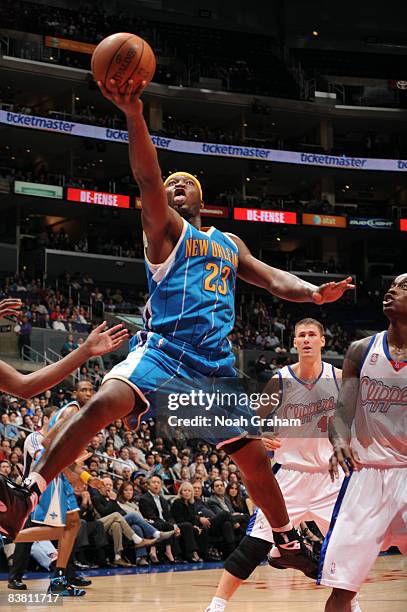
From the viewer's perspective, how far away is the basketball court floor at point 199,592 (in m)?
7.33

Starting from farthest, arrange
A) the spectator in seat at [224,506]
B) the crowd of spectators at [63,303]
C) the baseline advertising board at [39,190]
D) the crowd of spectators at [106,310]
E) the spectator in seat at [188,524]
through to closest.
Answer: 1. the baseline advertising board at [39,190]
2. the crowd of spectators at [106,310]
3. the crowd of spectators at [63,303]
4. the spectator in seat at [224,506]
5. the spectator in seat at [188,524]

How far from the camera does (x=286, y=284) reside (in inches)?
213

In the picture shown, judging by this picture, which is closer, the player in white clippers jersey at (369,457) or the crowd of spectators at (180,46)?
the player in white clippers jersey at (369,457)

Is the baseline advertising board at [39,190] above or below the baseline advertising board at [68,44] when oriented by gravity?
below

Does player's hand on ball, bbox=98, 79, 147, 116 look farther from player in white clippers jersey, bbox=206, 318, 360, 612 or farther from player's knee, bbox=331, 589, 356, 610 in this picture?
player in white clippers jersey, bbox=206, 318, 360, 612

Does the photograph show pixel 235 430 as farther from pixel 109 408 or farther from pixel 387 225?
pixel 387 225

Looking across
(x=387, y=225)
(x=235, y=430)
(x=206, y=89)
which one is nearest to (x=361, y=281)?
(x=387, y=225)

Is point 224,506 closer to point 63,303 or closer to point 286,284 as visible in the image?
point 286,284

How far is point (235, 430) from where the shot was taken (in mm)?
4844

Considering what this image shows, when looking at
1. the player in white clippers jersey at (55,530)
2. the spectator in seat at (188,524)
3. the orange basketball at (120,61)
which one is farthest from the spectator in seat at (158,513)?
the orange basketball at (120,61)

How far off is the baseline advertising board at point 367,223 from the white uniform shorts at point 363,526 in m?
32.4

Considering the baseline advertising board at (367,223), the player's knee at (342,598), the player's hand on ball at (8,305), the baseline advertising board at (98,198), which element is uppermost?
the baseline advertising board at (98,198)

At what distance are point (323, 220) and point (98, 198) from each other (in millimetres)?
10156

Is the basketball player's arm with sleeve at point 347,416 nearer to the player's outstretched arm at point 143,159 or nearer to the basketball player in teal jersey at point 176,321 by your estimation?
the basketball player in teal jersey at point 176,321
